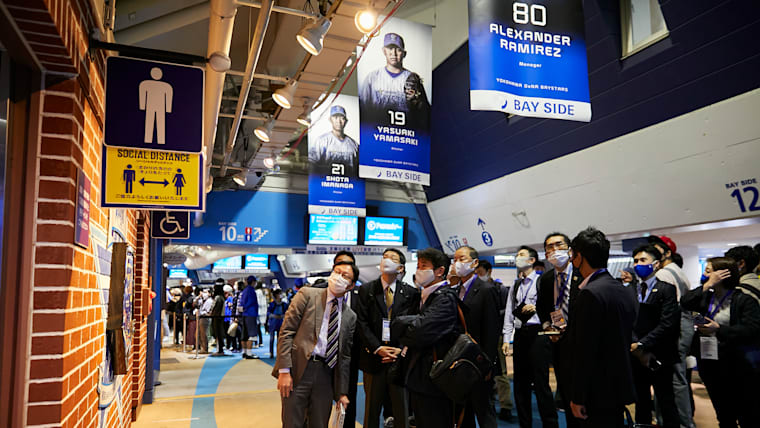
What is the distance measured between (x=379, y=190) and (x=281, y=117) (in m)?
6.98

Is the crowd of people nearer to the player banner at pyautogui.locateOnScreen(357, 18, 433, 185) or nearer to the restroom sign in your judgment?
the restroom sign

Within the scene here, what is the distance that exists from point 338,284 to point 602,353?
6.14 feet

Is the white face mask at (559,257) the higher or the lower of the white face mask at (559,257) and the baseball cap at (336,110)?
the lower

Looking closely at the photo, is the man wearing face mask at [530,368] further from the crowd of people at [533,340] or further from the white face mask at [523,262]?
the white face mask at [523,262]

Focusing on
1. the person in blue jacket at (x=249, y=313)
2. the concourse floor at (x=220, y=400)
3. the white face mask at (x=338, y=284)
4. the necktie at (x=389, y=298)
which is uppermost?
the white face mask at (x=338, y=284)

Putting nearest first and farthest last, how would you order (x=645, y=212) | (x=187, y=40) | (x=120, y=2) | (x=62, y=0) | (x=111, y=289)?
(x=62, y=0) < (x=111, y=289) < (x=120, y=2) < (x=187, y=40) < (x=645, y=212)

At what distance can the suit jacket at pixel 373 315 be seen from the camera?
455cm

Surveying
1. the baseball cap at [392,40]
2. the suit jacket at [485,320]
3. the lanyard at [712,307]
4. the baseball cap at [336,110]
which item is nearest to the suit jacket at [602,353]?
the suit jacket at [485,320]

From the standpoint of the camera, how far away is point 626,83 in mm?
7562

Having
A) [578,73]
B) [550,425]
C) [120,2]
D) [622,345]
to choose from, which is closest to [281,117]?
[120,2]

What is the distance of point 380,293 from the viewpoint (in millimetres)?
4828

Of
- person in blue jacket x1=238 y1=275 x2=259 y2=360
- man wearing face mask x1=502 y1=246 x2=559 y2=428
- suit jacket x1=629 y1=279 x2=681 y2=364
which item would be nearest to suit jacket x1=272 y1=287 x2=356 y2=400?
man wearing face mask x1=502 y1=246 x2=559 y2=428

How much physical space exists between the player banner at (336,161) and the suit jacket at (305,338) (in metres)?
6.36

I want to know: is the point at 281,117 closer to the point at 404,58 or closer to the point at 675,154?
the point at 404,58
